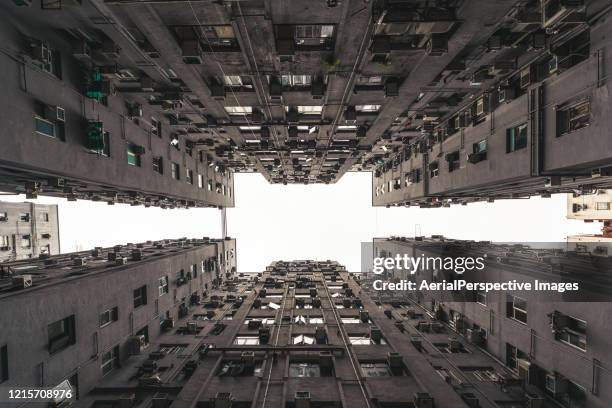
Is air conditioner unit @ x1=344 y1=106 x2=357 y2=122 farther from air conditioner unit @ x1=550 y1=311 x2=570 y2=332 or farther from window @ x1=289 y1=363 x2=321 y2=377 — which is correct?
window @ x1=289 y1=363 x2=321 y2=377

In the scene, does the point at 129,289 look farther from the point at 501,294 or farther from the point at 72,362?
the point at 501,294

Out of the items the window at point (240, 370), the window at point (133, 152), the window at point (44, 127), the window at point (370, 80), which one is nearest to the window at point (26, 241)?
the window at point (133, 152)

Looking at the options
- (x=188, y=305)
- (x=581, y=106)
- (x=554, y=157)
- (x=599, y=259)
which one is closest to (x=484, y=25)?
(x=581, y=106)

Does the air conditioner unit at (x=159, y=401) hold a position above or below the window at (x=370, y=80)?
below

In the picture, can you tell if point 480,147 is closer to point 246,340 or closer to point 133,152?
point 246,340

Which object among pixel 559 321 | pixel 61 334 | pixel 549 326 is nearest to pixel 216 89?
pixel 61 334

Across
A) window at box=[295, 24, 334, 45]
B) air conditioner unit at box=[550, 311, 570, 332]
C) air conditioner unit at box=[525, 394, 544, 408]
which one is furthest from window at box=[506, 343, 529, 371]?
window at box=[295, 24, 334, 45]

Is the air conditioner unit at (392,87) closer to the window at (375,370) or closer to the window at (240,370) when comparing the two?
the window at (375,370)
